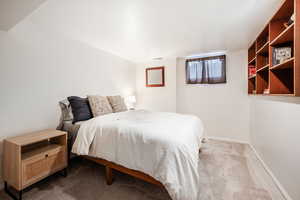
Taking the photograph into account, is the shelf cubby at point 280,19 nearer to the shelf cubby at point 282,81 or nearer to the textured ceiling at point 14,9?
the shelf cubby at point 282,81

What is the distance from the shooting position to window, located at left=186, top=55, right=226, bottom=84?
10.9ft

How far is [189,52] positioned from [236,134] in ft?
7.97

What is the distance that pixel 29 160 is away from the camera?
1470 mm

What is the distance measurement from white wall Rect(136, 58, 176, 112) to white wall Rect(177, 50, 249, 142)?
18.7 inches

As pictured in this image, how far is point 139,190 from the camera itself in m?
1.58

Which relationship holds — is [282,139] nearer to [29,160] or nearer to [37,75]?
[29,160]

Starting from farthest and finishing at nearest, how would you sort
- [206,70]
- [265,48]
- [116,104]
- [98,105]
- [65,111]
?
[206,70]
[116,104]
[98,105]
[65,111]
[265,48]

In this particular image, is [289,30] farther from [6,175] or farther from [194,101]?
[6,175]

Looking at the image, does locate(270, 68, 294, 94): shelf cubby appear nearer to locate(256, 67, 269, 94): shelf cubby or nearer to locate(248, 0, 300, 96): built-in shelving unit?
locate(248, 0, 300, 96): built-in shelving unit

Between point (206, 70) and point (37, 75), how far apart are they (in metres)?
3.64

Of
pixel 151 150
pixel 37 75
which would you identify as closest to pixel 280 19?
pixel 151 150

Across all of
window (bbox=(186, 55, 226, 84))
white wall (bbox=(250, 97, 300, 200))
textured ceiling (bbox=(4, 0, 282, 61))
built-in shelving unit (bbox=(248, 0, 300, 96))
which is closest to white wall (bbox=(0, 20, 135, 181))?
textured ceiling (bbox=(4, 0, 282, 61))

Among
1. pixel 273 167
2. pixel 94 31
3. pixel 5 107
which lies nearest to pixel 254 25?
pixel 273 167

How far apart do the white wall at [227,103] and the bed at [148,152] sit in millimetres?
2278
